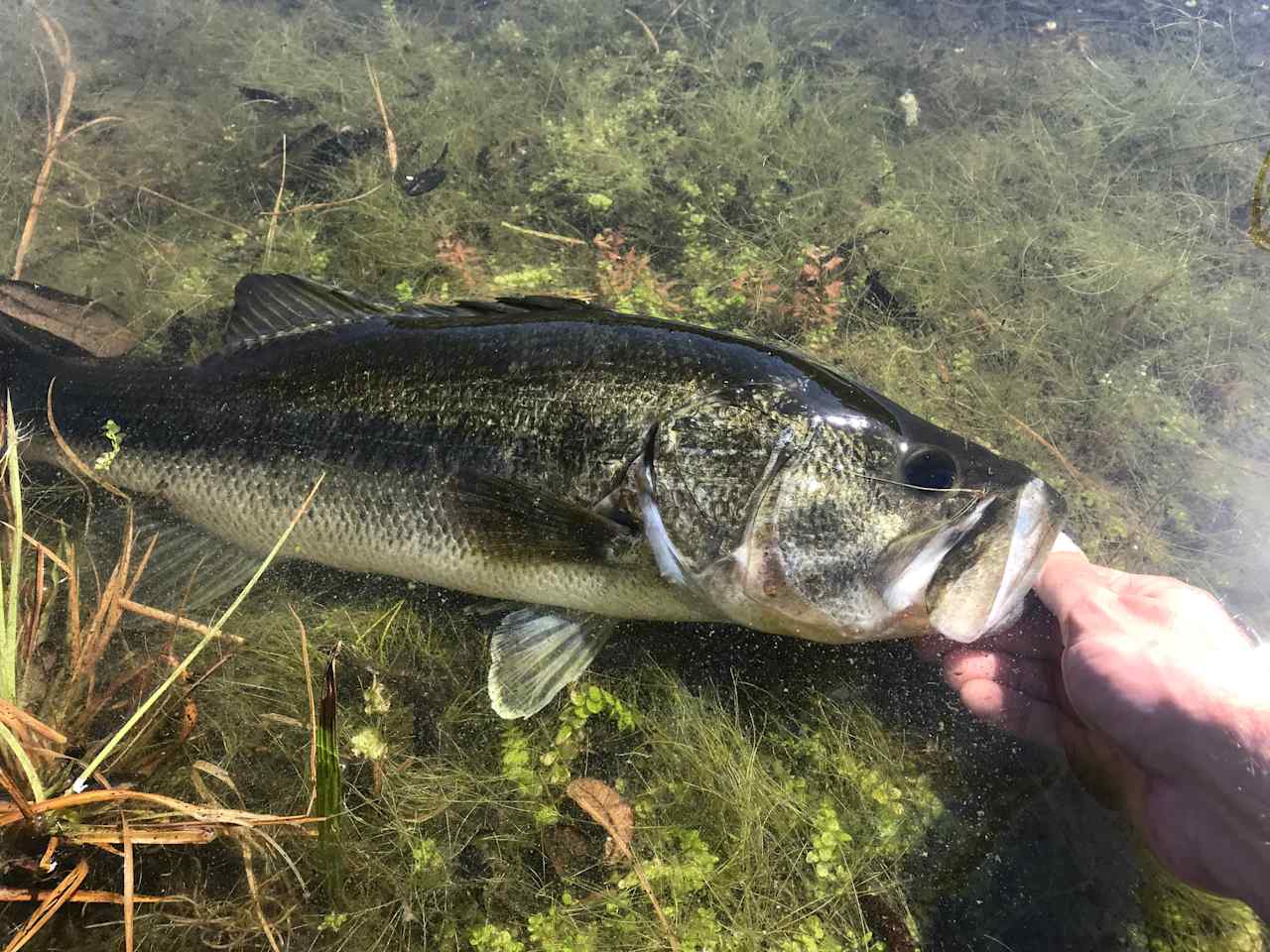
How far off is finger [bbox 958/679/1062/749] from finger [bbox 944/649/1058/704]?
27mm

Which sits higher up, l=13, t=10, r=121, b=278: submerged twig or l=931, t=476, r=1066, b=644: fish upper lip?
l=931, t=476, r=1066, b=644: fish upper lip

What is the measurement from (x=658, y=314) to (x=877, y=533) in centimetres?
213

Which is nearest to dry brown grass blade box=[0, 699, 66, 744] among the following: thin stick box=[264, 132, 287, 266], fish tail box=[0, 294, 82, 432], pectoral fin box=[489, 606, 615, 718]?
pectoral fin box=[489, 606, 615, 718]

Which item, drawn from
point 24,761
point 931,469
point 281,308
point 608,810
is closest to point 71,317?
point 281,308

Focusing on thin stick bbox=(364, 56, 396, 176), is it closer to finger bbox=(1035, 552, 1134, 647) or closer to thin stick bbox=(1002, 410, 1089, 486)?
thin stick bbox=(1002, 410, 1089, 486)

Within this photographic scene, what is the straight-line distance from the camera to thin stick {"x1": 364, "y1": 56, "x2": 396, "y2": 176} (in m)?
4.45

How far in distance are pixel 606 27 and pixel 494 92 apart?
1.08 metres

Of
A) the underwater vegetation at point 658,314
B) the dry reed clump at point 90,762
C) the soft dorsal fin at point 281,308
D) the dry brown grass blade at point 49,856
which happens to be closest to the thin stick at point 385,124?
the underwater vegetation at point 658,314

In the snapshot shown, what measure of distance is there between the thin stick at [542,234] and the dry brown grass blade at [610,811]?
299 cm

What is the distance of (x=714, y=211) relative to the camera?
4.33 meters

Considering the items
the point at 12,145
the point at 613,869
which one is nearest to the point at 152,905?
the point at 613,869

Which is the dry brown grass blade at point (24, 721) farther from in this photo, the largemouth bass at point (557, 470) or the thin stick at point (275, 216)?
the thin stick at point (275, 216)

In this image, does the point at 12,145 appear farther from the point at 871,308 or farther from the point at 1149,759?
the point at 1149,759

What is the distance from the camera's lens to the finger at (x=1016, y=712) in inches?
108
